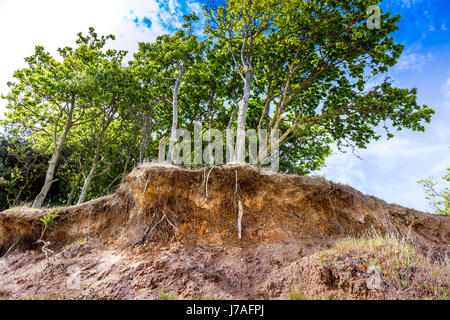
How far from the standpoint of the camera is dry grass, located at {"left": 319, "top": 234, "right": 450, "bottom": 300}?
3.87m

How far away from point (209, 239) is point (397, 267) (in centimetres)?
447

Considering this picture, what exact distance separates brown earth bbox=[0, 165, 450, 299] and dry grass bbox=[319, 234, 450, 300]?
0.12 feet

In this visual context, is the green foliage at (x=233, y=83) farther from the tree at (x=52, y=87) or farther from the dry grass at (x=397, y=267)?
the dry grass at (x=397, y=267)

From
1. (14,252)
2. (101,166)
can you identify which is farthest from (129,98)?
(14,252)

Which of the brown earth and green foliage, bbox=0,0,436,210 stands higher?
green foliage, bbox=0,0,436,210

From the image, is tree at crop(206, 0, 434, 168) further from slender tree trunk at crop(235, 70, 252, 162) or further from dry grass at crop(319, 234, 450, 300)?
dry grass at crop(319, 234, 450, 300)

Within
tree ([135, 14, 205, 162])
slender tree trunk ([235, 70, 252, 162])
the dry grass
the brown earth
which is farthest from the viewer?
tree ([135, 14, 205, 162])

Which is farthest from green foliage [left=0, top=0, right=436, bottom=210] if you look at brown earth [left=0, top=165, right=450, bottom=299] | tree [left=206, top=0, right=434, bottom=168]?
brown earth [left=0, top=165, right=450, bottom=299]

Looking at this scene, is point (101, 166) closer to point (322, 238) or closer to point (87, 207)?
point (87, 207)

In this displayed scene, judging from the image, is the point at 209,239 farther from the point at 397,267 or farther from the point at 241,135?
the point at 241,135

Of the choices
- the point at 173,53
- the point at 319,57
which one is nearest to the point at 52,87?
the point at 173,53

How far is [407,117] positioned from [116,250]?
14.5 m

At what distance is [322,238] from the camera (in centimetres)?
679
